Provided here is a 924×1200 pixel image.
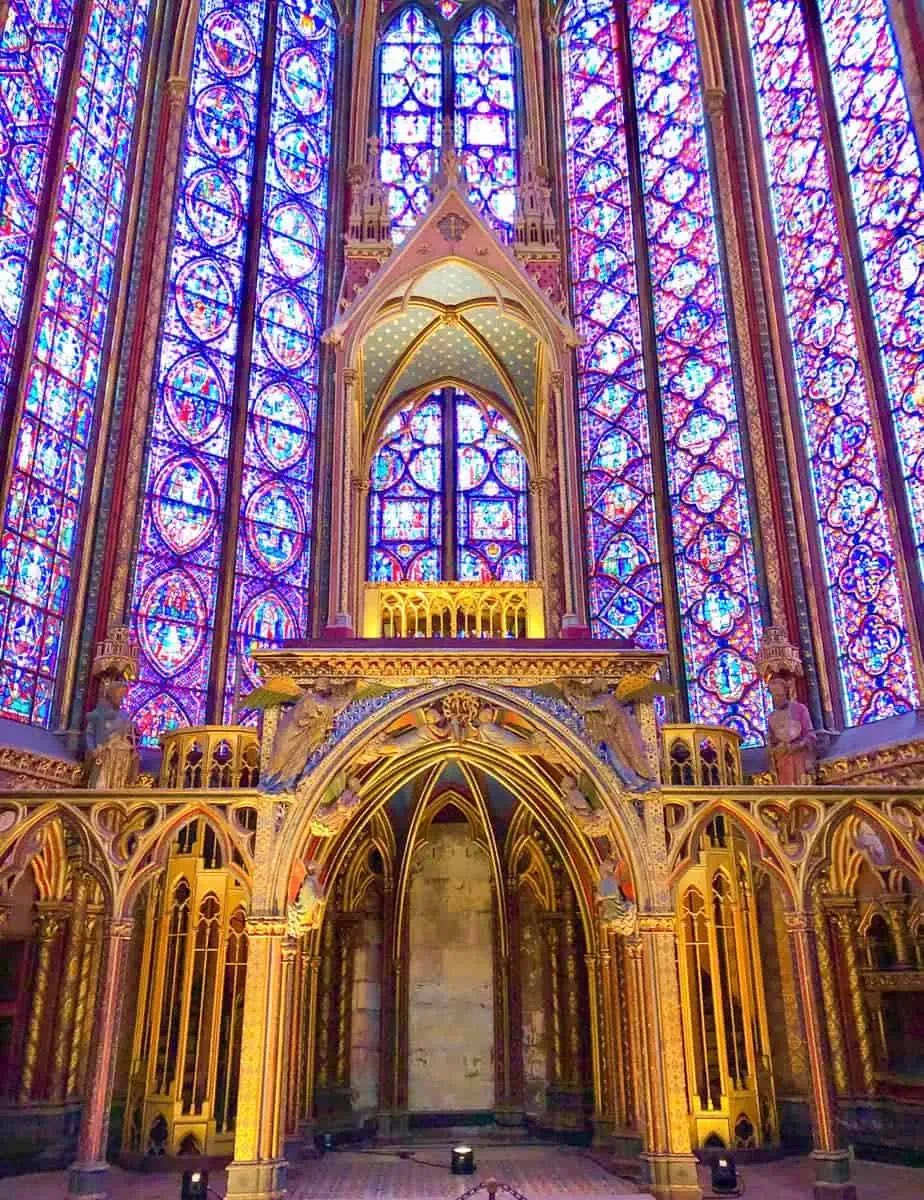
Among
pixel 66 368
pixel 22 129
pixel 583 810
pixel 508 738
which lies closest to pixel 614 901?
pixel 583 810

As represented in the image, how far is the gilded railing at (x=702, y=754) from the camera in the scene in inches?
445

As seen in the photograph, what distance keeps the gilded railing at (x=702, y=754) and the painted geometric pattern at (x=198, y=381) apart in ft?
23.0

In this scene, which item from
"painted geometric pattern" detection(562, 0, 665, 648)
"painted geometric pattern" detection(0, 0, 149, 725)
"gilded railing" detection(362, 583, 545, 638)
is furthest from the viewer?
"painted geometric pattern" detection(562, 0, 665, 648)

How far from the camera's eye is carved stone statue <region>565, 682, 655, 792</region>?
909 cm

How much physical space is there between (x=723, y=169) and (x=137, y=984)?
15006 mm

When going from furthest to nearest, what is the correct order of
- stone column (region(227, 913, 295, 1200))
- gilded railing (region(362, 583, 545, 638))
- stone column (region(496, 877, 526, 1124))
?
1. stone column (region(496, 877, 526, 1124))
2. gilded railing (region(362, 583, 545, 638))
3. stone column (region(227, 913, 295, 1200))

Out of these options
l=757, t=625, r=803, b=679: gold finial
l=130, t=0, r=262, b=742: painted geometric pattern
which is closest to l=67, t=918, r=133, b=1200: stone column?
l=130, t=0, r=262, b=742: painted geometric pattern

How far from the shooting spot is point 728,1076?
10672 millimetres

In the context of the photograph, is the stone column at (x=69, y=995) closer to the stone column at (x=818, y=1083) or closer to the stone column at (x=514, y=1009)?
the stone column at (x=514, y=1009)

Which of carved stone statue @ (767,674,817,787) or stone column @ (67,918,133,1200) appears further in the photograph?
carved stone statue @ (767,674,817,787)

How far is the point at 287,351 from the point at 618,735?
35.5 ft

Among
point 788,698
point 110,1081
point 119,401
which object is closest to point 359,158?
point 119,401

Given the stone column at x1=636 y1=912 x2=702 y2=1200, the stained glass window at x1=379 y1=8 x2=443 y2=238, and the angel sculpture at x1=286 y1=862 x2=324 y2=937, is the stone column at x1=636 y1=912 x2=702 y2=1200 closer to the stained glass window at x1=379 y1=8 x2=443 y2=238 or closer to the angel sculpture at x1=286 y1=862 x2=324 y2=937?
the angel sculpture at x1=286 y1=862 x2=324 y2=937

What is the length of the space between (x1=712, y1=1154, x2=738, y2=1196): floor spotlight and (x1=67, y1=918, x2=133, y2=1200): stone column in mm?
5248
